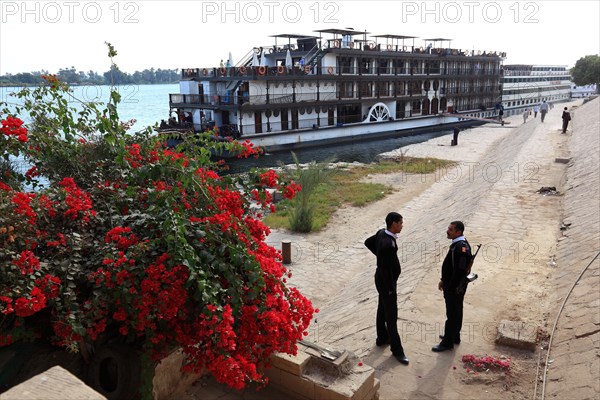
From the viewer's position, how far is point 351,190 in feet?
65.6

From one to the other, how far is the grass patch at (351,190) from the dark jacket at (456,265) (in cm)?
887

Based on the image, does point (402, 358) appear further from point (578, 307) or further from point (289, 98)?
point (289, 98)

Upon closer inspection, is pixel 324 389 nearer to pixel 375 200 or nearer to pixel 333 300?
pixel 333 300

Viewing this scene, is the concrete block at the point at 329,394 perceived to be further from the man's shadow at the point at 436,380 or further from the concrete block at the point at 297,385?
the man's shadow at the point at 436,380

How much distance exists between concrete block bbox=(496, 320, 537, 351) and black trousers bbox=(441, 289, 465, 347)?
0.55 metres

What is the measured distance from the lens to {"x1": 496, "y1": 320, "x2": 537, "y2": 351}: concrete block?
569cm

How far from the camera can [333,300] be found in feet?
30.9

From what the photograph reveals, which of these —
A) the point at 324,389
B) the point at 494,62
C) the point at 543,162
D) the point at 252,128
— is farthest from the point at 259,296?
the point at 494,62

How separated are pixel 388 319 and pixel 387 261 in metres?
0.77

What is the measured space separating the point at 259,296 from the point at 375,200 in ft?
48.5

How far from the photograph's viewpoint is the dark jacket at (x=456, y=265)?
17.0 feet

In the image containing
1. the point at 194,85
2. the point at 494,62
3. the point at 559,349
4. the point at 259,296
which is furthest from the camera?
the point at 494,62

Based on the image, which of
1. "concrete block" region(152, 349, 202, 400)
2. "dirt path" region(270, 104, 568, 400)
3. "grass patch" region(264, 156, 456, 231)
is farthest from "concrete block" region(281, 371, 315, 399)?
"grass patch" region(264, 156, 456, 231)

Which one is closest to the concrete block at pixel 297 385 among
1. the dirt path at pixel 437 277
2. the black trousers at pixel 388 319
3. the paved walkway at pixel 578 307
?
the dirt path at pixel 437 277
